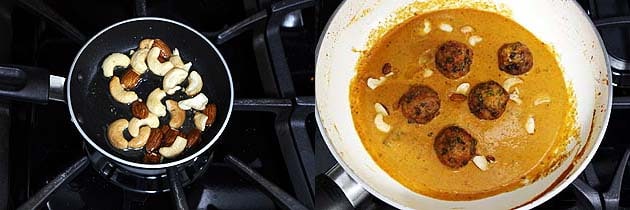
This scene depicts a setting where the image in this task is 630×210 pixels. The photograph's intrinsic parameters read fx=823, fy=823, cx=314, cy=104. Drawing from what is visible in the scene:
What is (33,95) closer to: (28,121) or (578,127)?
(28,121)

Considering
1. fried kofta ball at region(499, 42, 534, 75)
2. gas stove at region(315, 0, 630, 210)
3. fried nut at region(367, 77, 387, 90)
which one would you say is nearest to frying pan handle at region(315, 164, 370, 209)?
gas stove at region(315, 0, 630, 210)

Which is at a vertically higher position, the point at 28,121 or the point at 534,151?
the point at 28,121

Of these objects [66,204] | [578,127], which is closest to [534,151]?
[578,127]

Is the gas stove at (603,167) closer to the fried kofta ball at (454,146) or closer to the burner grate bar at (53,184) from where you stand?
the fried kofta ball at (454,146)

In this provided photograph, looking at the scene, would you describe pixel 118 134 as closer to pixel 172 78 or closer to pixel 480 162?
pixel 172 78

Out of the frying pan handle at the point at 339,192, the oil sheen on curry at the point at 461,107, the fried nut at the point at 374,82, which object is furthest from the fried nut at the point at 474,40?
the frying pan handle at the point at 339,192

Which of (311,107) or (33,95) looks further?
(311,107)

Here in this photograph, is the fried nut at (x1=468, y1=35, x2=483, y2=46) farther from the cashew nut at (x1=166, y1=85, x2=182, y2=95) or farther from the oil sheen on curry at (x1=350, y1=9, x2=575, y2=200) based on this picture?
the cashew nut at (x1=166, y1=85, x2=182, y2=95)
